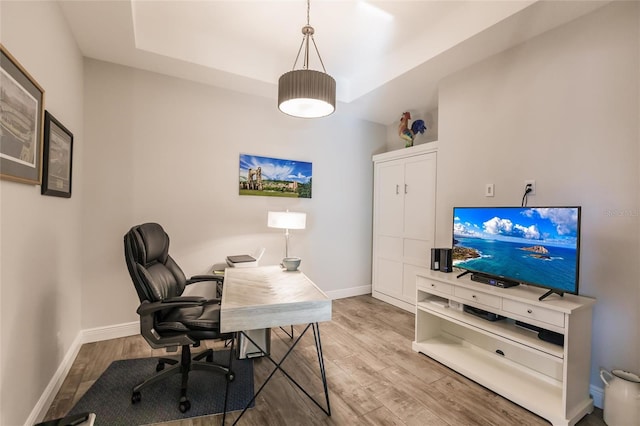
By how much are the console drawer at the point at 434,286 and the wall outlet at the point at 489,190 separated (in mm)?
942

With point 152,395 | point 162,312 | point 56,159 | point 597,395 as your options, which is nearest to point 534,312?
point 597,395

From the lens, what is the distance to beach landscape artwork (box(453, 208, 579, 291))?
5.89 ft

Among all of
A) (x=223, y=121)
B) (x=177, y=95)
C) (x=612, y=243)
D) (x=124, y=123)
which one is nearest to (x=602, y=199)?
(x=612, y=243)

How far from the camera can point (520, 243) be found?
2.03 metres

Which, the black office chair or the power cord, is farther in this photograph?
the power cord

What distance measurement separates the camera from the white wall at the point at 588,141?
1.80m

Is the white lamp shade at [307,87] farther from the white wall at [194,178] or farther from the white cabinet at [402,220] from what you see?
the white cabinet at [402,220]

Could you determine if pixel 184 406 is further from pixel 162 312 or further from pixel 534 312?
pixel 534 312

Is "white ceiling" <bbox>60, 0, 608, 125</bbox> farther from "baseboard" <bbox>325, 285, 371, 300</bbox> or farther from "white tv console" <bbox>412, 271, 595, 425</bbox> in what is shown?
"baseboard" <bbox>325, 285, 371, 300</bbox>

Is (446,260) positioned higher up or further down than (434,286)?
higher up

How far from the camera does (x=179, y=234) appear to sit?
118 inches

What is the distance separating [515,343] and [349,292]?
7.89ft

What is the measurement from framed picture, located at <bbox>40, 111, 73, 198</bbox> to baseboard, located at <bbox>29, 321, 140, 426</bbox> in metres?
1.25

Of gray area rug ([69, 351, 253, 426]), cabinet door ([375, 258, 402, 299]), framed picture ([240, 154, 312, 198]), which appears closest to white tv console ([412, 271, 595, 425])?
cabinet door ([375, 258, 402, 299])
